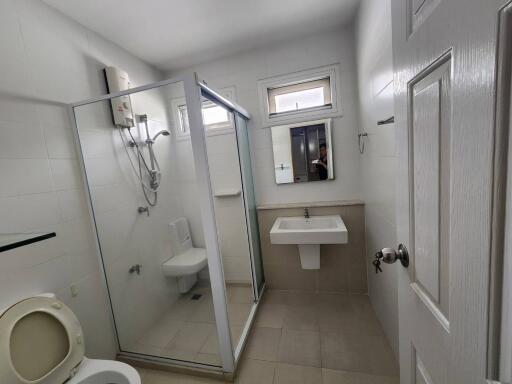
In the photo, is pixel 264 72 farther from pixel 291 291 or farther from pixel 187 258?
pixel 291 291

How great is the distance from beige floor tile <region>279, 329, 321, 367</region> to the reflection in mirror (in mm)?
1359

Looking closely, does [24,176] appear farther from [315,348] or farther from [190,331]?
[315,348]

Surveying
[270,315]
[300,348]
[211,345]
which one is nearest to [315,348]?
[300,348]

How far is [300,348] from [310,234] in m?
0.85

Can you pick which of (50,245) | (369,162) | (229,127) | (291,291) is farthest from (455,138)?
(291,291)

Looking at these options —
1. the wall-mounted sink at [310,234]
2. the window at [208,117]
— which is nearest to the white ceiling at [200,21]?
the window at [208,117]

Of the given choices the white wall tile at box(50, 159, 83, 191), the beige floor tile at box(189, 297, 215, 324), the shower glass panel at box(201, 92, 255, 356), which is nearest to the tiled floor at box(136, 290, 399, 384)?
the shower glass panel at box(201, 92, 255, 356)

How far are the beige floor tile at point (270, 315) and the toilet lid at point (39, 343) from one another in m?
1.31

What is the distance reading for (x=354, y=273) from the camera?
2.19m

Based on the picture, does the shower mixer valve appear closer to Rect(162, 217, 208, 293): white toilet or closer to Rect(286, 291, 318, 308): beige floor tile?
Rect(162, 217, 208, 293): white toilet

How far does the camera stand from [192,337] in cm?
176

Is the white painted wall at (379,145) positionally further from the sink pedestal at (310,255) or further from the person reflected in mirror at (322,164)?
the sink pedestal at (310,255)

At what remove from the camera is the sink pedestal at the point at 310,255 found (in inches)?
79.0

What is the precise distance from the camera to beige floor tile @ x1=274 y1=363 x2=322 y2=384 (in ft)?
4.59
